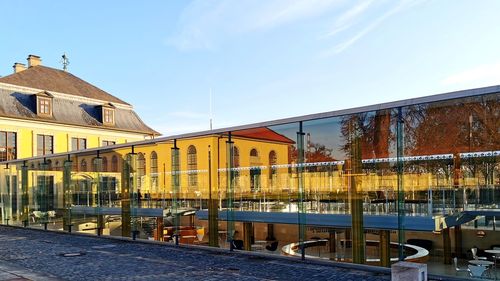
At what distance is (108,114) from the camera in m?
50.3

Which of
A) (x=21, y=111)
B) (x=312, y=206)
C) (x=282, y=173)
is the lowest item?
(x=312, y=206)

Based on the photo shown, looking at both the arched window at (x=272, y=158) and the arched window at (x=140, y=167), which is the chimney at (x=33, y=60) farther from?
the arched window at (x=272, y=158)

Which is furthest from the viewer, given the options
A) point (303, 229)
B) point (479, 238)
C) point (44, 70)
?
point (44, 70)

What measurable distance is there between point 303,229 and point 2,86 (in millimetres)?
38204

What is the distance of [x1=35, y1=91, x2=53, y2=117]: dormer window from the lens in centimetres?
4391

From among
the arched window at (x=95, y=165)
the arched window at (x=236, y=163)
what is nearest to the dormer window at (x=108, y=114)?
the arched window at (x=95, y=165)

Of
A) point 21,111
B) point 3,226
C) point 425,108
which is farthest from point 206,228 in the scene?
point 21,111

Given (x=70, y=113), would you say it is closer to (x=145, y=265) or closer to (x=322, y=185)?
(x=322, y=185)

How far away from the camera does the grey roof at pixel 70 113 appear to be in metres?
42.0

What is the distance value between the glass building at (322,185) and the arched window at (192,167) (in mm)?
34

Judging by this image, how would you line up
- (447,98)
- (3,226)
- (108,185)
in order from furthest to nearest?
(3,226) → (108,185) → (447,98)

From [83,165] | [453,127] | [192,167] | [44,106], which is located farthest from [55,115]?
[453,127]

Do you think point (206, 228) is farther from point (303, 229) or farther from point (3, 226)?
point (3, 226)

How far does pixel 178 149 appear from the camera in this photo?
15219mm
